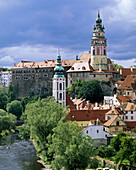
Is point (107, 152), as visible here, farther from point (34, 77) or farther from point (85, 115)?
point (34, 77)

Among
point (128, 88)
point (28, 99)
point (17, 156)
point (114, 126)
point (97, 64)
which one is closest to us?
point (17, 156)

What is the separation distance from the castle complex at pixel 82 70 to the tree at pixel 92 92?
16.4 ft

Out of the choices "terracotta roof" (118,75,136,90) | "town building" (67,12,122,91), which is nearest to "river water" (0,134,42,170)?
"terracotta roof" (118,75,136,90)

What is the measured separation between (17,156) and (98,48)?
148 feet

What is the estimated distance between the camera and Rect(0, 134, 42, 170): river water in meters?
40.7

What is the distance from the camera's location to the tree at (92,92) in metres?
77.4

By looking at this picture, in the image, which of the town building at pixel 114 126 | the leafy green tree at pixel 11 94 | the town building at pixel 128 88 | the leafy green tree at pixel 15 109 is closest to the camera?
the town building at pixel 114 126

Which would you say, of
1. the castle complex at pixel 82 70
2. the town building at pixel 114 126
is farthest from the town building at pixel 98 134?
the castle complex at pixel 82 70

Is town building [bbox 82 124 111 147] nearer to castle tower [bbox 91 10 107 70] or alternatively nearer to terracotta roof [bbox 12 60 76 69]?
castle tower [bbox 91 10 107 70]

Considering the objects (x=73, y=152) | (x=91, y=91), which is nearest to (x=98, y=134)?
(x=73, y=152)

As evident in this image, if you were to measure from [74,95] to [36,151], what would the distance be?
34.9m

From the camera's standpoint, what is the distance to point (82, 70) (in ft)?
282

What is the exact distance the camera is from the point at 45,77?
4013 inches

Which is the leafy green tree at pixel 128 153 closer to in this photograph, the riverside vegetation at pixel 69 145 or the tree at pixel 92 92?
the riverside vegetation at pixel 69 145
